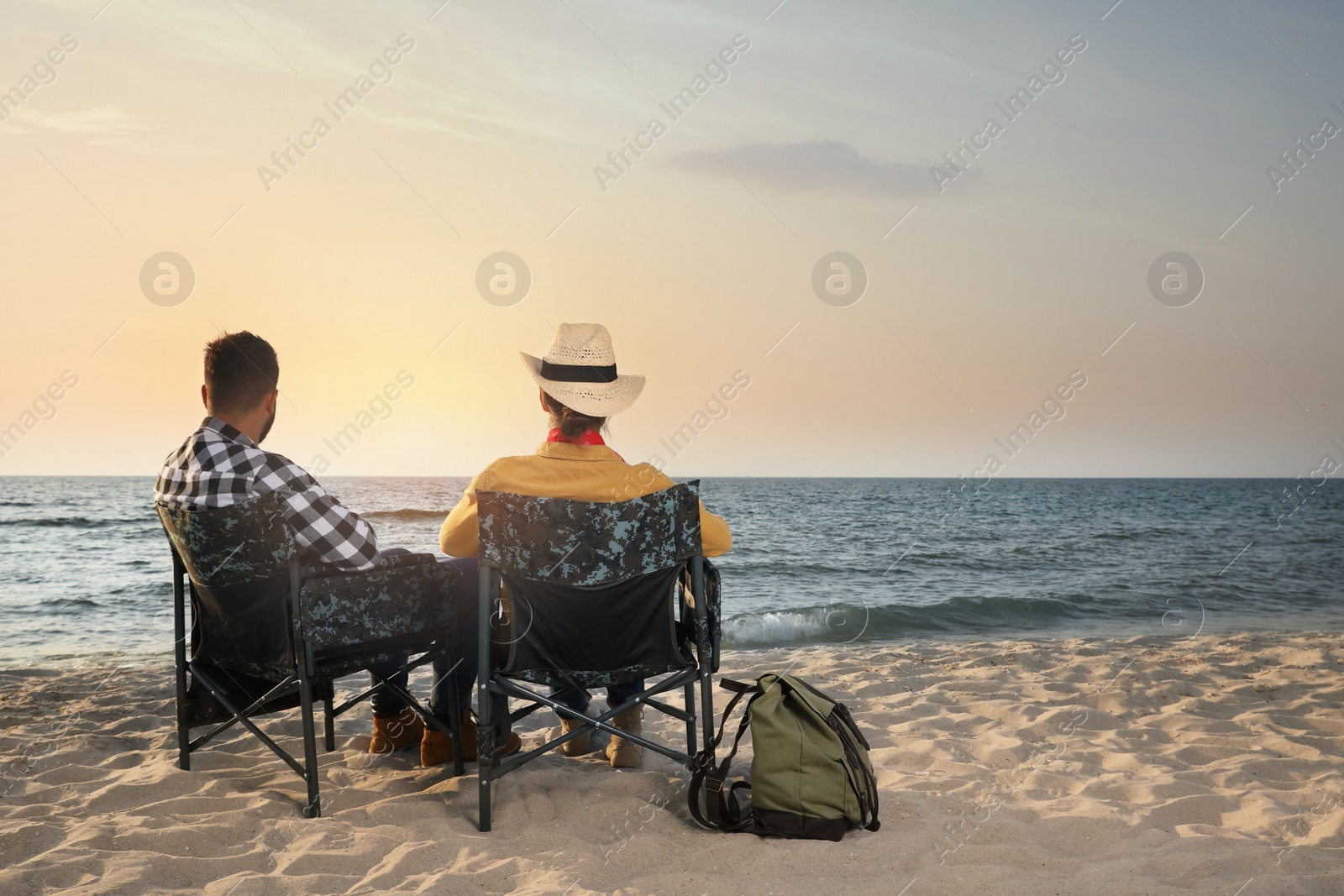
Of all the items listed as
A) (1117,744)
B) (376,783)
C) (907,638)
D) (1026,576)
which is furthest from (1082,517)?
(376,783)

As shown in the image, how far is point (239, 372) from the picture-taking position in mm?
2564

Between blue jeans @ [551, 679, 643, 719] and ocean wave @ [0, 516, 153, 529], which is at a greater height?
blue jeans @ [551, 679, 643, 719]

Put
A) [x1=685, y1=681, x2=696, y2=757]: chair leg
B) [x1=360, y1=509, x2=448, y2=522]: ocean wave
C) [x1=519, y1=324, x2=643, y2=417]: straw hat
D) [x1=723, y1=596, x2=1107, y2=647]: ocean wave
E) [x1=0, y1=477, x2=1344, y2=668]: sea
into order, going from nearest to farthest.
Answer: [x1=519, y1=324, x2=643, y2=417]: straw hat, [x1=685, y1=681, x2=696, y2=757]: chair leg, [x1=723, y1=596, x2=1107, y2=647]: ocean wave, [x1=0, y1=477, x2=1344, y2=668]: sea, [x1=360, y1=509, x2=448, y2=522]: ocean wave

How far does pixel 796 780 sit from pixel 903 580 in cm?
926

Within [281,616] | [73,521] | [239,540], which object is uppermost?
[239,540]

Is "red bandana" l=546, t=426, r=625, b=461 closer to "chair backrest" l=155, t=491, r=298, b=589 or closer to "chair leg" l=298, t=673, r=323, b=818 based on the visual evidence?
"chair backrest" l=155, t=491, r=298, b=589

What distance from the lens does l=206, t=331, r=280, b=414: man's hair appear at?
2.55m

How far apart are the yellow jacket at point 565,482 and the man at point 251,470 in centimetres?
28

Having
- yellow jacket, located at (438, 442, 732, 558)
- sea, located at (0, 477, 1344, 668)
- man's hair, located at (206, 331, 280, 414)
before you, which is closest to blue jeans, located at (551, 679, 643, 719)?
yellow jacket, located at (438, 442, 732, 558)

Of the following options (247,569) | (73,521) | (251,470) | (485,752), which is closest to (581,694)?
(485,752)

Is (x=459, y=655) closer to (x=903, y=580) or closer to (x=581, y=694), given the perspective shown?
(x=581, y=694)

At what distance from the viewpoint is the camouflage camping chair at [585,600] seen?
2.39 metres

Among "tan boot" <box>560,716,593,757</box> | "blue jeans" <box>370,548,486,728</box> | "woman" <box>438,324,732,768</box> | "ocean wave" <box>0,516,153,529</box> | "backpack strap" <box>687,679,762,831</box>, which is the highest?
"woman" <box>438,324,732,768</box>

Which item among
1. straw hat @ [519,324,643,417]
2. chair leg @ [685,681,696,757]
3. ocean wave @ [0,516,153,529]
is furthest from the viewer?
ocean wave @ [0,516,153,529]
